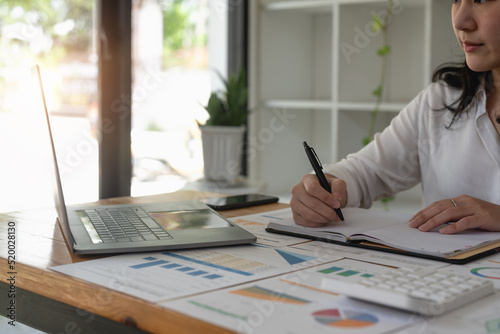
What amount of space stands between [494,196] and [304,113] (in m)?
1.87

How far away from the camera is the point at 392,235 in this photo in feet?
3.61

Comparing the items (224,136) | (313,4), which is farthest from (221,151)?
(313,4)

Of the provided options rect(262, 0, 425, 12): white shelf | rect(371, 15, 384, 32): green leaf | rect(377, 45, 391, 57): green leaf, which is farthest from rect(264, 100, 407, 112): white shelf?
rect(262, 0, 425, 12): white shelf

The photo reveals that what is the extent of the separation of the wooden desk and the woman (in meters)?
0.50

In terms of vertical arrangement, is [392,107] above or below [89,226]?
above

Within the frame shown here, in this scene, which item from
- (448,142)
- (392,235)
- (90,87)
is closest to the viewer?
(392,235)

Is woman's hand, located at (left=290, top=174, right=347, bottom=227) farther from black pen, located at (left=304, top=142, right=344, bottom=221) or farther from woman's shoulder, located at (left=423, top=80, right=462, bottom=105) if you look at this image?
woman's shoulder, located at (left=423, top=80, right=462, bottom=105)

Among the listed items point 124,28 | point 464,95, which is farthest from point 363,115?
point 464,95

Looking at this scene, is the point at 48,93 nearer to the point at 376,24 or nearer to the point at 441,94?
the point at 376,24

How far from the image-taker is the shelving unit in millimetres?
2938

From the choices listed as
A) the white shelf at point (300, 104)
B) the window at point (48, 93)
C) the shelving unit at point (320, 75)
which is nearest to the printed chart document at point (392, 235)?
the window at point (48, 93)

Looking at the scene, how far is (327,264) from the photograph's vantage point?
0.96 meters

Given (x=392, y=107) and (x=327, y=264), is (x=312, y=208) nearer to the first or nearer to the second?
(x=327, y=264)

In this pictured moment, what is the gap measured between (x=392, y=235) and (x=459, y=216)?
0.15m
